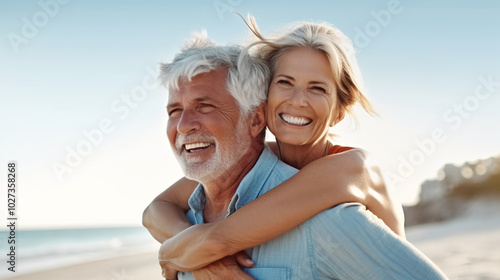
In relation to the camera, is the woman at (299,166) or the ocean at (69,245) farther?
the ocean at (69,245)

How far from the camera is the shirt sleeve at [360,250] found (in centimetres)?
201

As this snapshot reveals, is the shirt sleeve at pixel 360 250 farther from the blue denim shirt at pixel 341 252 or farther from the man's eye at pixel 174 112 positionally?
the man's eye at pixel 174 112

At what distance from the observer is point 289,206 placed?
2.17 meters

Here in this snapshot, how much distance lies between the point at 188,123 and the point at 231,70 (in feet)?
1.01

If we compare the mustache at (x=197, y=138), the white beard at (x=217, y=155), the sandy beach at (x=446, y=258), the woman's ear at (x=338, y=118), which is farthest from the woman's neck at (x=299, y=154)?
the sandy beach at (x=446, y=258)

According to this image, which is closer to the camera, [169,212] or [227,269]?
[227,269]

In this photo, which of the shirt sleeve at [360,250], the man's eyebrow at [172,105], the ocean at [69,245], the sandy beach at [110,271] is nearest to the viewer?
the shirt sleeve at [360,250]

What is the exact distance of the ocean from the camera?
15494mm

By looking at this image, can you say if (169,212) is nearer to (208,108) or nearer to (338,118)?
(208,108)

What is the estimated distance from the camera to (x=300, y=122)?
2.68 metres

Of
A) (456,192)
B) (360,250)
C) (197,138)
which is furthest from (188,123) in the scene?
(456,192)

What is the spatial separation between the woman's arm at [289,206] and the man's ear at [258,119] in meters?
0.47

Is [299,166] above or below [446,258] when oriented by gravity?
below

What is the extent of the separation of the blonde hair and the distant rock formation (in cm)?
1522
